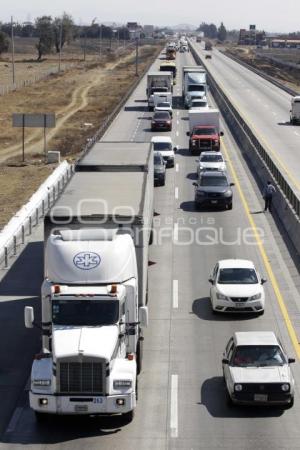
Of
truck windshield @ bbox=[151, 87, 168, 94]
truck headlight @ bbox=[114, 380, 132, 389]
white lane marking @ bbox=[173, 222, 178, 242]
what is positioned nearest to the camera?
truck headlight @ bbox=[114, 380, 132, 389]

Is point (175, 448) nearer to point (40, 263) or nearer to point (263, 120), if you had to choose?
point (40, 263)

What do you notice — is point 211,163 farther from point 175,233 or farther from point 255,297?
point 255,297

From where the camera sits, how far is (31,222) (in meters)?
37.9

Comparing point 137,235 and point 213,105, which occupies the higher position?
point 137,235

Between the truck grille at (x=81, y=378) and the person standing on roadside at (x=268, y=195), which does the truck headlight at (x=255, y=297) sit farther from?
the person standing on roadside at (x=268, y=195)

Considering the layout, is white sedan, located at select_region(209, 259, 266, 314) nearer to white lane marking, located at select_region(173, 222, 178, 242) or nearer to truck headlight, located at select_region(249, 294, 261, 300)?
truck headlight, located at select_region(249, 294, 261, 300)

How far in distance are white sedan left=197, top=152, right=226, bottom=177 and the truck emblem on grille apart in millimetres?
27173

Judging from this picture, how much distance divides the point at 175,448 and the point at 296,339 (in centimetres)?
721

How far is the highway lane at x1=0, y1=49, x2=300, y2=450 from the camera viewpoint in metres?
17.7

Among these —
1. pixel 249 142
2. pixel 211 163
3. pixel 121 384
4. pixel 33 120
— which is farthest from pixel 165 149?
pixel 121 384

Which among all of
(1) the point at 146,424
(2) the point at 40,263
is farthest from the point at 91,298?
(2) the point at 40,263

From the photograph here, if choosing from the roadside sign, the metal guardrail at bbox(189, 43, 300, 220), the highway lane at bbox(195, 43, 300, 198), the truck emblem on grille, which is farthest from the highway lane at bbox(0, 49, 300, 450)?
the roadside sign

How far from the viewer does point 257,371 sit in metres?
19.1

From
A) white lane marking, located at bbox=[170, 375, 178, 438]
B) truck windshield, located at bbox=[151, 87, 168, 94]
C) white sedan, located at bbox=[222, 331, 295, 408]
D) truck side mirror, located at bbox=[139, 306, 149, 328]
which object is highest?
A: truck side mirror, located at bbox=[139, 306, 149, 328]
